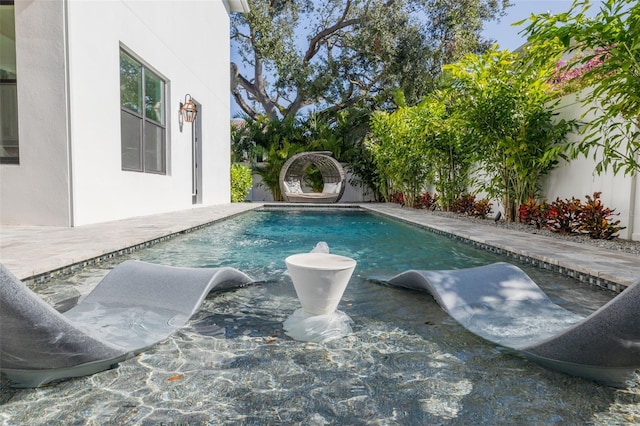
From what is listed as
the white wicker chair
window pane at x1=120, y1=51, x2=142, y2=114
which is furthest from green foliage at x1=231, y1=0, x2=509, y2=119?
window pane at x1=120, y1=51, x2=142, y2=114

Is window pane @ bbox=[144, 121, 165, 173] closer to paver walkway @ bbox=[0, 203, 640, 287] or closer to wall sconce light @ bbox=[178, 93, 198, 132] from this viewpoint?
wall sconce light @ bbox=[178, 93, 198, 132]

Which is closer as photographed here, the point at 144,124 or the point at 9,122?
the point at 9,122

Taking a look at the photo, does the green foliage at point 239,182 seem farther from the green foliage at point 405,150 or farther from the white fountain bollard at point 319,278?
the white fountain bollard at point 319,278

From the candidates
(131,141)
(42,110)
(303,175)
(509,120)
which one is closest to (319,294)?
(42,110)

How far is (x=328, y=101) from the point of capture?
19.5 meters

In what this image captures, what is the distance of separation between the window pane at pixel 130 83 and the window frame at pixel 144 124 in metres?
0.02

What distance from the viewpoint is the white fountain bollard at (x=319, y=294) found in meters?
2.45

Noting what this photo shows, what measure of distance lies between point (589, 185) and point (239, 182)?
41.7 feet

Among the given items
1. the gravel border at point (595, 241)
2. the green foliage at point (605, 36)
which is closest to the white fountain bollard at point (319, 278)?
the green foliage at point (605, 36)

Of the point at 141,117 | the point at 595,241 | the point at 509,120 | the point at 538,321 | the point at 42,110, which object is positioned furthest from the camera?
the point at 141,117

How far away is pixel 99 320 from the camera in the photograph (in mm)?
2566

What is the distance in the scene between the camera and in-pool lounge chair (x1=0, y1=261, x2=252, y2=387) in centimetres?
160

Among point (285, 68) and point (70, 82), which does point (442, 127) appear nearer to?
point (70, 82)

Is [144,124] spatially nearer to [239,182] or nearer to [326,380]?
[326,380]
